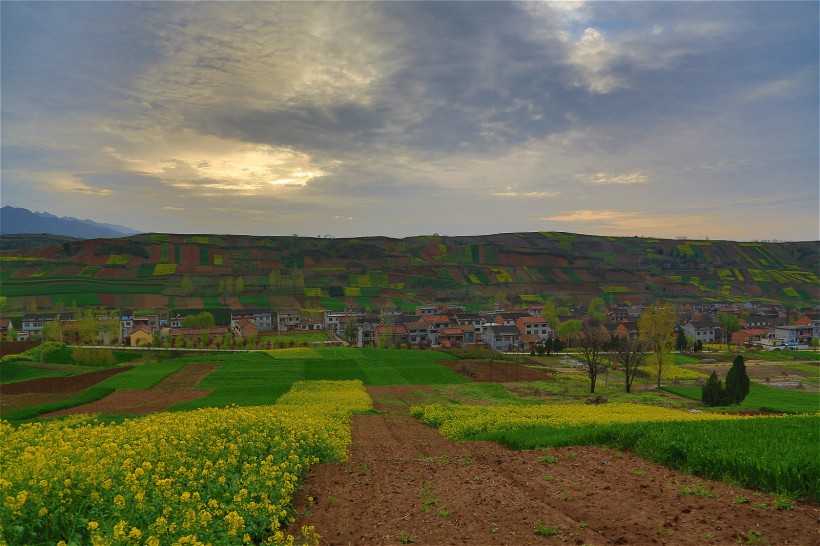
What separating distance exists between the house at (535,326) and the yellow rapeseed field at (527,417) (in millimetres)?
84045

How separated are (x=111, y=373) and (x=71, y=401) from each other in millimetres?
16571

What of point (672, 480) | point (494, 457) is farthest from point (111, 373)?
point (672, 480)

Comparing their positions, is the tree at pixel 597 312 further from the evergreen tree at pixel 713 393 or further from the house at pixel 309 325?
the evergreen tree at pixel 713 393

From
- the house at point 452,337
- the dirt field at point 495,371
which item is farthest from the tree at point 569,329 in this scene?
the dirt field at point 495,371

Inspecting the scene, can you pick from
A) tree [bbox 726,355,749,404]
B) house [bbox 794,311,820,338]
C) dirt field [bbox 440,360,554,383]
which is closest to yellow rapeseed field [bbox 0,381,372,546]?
tree [bbox 726,355,749,404]

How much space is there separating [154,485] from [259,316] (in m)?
126

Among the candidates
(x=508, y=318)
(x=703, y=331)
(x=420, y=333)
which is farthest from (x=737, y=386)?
(x=703, y=331)

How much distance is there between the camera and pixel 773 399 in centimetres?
4759

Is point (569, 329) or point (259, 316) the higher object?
point (259, 316)

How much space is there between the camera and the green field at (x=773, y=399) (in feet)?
134

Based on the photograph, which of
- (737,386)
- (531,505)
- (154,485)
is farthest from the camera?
(737,386)

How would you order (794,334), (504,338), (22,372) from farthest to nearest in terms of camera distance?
(794,334) < (504,338) < (22,372)

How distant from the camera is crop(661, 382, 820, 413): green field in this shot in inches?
1610

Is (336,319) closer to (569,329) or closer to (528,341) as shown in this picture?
(528,341)
